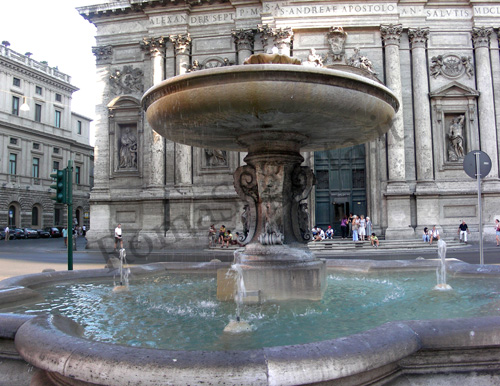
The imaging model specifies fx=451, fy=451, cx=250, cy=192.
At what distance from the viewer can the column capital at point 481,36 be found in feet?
70.3

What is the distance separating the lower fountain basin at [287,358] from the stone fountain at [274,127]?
2375mm

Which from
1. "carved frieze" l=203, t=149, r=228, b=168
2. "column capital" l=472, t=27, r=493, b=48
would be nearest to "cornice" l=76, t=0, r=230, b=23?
"carved frieze" l=203, t=149, r=228, b=168

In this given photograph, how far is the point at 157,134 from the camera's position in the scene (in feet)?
74.4

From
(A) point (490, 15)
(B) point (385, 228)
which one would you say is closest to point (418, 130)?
(B) point (385, 228)

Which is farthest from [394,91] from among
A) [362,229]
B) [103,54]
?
[103,54]

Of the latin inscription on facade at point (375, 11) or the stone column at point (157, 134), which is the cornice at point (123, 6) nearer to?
the stone column at point (157, 134)

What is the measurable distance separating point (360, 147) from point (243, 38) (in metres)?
8.04

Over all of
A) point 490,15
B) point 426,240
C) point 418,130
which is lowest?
point 426,240

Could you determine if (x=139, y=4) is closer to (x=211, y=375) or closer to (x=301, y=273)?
(x=301, y=273)

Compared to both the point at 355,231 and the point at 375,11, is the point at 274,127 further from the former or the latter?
the point at 375,11

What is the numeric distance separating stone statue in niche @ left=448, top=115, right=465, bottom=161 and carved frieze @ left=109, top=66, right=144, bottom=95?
15750 millimetres

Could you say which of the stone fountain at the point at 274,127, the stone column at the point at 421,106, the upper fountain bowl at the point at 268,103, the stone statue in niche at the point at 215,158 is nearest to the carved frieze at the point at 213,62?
the stone statue in niche at the point at 215,158

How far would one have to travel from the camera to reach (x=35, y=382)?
274 centimetres

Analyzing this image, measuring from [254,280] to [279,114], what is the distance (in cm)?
193
